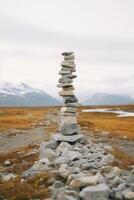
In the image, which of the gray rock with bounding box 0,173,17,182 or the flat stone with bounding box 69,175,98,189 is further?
the gray rock with bounding box 0,173,17,182

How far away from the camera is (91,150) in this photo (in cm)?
3466

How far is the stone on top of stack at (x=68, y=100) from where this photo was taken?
37.9 metres

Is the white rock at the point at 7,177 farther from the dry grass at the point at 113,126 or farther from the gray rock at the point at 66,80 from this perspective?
the dry grass at the point at 113,126

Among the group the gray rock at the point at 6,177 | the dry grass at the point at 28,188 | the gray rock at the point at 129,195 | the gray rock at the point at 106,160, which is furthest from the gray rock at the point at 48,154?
the gray rock at the point at 129,195

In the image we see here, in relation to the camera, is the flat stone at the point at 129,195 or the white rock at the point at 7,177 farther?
the white rock at the point at 7,177

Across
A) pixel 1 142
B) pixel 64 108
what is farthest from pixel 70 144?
pixel 1 142

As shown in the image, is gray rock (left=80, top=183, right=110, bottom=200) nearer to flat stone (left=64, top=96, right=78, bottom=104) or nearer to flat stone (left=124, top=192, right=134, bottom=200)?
flat stone (left=124, top=192, right=134, bottom=200)

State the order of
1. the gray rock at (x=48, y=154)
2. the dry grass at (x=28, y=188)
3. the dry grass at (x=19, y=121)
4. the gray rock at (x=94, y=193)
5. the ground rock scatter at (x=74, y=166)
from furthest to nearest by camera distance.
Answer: the dry grass at (x=19, y=121)
the gray rock at (x=48, y=154)
the dry grass at (x=28, y=188)
the ground rock scatter at (x=74, y=166)
the gray rock at (x=94, y=193)

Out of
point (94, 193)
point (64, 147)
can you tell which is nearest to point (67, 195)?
point (94, 193)

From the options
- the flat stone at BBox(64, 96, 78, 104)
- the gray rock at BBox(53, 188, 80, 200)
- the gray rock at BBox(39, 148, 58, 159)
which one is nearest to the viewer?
the gray rock at BBox(53, 188, 80, 200)

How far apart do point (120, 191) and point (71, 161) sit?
9425 millimetres

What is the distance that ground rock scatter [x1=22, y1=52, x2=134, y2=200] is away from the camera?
21.0 m

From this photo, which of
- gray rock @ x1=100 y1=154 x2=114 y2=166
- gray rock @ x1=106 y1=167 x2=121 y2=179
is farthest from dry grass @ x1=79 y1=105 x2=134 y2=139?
gray rock @ x1=106 y1=167 x2=121 y2=179

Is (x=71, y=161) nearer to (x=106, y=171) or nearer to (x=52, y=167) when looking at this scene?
(x=52, y=167)
